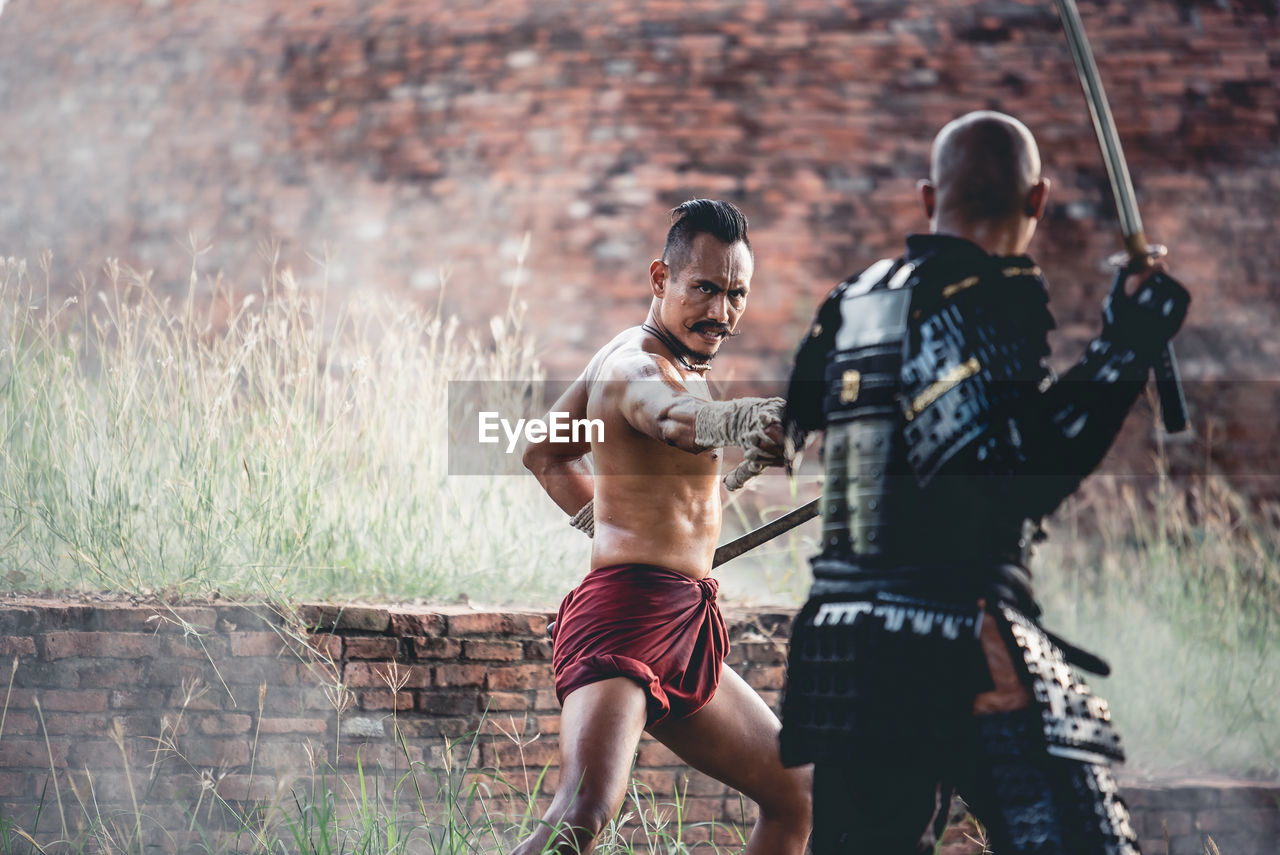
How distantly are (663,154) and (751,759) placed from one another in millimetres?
4120

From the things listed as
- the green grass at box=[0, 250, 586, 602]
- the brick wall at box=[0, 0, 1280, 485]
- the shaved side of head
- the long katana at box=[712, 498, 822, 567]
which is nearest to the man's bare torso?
the long katana at box=[712, 498, 822, 567]

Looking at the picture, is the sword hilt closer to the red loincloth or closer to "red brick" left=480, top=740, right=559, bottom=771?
the red loincloth

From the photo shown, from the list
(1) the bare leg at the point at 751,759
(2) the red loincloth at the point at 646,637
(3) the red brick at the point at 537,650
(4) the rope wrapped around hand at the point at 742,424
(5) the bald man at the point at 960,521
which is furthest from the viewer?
(3) the red brick at the point at 537,650

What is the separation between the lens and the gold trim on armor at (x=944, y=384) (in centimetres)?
164

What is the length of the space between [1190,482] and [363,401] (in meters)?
4.12

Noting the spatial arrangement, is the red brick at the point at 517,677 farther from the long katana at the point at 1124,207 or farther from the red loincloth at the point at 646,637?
the long katana at the point at 1124,207

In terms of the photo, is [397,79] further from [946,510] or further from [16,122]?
[946,510]

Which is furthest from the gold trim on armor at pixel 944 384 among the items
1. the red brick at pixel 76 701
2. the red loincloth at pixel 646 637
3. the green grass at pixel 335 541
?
the red brick at pixel 76 701

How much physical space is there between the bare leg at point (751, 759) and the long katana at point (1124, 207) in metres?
1.01

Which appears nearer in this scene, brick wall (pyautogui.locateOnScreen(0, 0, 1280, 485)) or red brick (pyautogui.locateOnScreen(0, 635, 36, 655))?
red brick (pyautogui.locateOnScreen(0, 635, 36, 655))

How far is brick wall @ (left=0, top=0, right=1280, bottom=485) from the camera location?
5.42m

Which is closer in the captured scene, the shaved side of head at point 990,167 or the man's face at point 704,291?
the shaved side of head at point 990,167

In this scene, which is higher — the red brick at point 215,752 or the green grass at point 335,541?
the green grass at point 335,541

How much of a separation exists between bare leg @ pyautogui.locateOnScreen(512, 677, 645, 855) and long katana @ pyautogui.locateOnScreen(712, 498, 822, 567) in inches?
16.0
